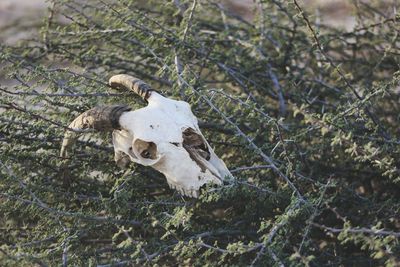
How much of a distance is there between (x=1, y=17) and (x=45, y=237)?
384cm

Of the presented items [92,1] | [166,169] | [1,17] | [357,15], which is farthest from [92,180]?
[1,17]

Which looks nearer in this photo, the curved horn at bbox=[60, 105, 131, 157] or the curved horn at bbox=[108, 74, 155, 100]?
the curved horn at bbox=[60, 105, 131, 157]

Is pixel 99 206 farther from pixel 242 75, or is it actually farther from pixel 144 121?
pixel 242 75

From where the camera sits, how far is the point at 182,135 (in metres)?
2.03

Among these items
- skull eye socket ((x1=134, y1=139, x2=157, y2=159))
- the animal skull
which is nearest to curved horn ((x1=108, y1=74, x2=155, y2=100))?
the animal skull

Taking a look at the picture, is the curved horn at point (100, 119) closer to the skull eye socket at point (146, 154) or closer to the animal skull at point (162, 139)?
the animal skull at point (162, 139)

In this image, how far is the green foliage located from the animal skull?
0.23 ft

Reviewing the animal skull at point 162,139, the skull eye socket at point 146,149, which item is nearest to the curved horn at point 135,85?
the animal skull at point 162,139

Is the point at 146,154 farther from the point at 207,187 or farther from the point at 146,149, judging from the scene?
the point at 207,187

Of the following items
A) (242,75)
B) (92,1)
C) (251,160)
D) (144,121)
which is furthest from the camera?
(92,1)

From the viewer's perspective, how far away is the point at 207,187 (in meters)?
1.92

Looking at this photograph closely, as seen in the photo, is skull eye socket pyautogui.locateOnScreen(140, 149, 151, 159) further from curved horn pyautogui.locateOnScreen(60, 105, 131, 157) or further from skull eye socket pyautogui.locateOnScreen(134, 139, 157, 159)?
curved horn pyautogui.locateOnScreen(60, 105, 131, 157)

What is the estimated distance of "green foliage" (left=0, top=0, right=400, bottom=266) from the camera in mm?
1906

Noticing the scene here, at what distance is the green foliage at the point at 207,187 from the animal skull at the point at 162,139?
7 cm
